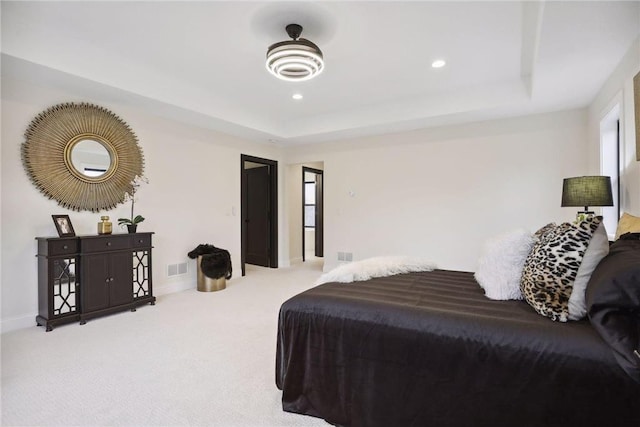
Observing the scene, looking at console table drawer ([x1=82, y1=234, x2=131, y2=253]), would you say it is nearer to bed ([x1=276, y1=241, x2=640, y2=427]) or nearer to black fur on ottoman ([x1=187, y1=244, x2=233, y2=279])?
black fur on ottoman ([x1=187, y1=244, x2=233, y2=279])

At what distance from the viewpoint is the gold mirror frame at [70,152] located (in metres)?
3.23

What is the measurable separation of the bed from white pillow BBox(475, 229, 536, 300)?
97 millimetres

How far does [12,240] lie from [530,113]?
6.32 metres

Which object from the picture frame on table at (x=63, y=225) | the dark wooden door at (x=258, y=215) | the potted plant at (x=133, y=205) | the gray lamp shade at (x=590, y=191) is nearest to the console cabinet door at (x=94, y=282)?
the picture frame on table at (x=63, y=225)

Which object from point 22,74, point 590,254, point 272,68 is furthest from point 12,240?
point 590,254

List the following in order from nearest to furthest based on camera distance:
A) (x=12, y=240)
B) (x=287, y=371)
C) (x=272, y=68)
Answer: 1. (x=287, y=371)
2. (x=272, y=68)
3. (x=12, y=240)

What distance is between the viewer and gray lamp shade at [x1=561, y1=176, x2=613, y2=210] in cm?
283

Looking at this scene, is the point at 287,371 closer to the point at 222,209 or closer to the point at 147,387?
the point at 147,387

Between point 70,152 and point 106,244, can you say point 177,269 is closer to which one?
point 106,244

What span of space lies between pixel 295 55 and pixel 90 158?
270cm

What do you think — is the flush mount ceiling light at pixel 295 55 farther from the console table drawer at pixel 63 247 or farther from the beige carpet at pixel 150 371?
the console table drawer at pixel 63 247

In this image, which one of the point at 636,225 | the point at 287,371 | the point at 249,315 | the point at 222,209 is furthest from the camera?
the point at 222,209

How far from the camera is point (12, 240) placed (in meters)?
3.10

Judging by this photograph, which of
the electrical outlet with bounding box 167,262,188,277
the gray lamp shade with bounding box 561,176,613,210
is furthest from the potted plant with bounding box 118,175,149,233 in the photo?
the gray lamp shade with bounding box 561,176,613,210
